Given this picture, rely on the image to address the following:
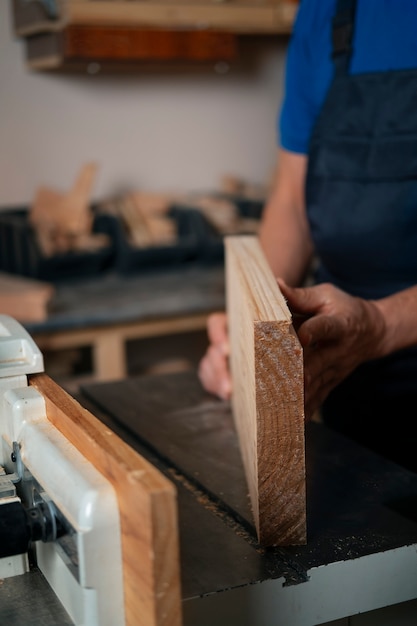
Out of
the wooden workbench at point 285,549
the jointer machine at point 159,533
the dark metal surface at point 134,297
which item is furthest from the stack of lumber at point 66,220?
the jointer machine at point 159,533

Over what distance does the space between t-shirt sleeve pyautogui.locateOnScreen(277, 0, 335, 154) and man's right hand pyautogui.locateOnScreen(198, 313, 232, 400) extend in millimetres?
432

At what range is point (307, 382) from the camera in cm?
96

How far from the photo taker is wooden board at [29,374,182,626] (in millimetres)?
591

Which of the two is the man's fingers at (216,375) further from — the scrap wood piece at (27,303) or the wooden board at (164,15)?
the wooden board at (164,15)

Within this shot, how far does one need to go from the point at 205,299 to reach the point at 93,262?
1.38 feet

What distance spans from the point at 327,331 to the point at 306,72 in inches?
29.6

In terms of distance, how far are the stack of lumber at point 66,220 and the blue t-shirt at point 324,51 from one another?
3.28 ft

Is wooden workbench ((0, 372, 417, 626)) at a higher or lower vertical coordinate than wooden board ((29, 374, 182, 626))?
lower

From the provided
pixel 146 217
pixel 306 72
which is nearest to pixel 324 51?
pixel 306 72

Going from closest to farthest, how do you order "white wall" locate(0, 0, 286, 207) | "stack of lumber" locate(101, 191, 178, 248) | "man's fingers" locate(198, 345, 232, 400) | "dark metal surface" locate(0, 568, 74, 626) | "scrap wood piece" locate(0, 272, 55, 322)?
"dark metal surface" locate(0, 568, 74, 626)
"man's fingers" locate(198, 345, 232, 400)
"scrap wood piece" locate(0, 272, 55, 322)
"stack of lumber" locate(101, 191, 178, 248)
"white wall" locate(0, 0, 286, 207)

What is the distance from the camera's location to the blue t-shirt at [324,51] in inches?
53.4

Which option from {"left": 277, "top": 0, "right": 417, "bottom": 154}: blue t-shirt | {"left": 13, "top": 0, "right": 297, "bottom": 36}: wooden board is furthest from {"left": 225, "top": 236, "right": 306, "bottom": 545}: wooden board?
{"left": 13, "top": 0, "right": 297, "bottom": 36}: wooden board

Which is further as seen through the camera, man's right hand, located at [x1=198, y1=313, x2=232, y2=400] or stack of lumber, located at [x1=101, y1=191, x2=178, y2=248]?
stack of lumber, located at [x1=101, y1=191, x2=178, y2=248]

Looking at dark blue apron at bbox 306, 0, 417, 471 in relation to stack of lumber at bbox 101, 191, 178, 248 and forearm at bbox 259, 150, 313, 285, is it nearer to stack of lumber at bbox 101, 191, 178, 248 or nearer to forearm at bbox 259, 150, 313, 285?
forearm at bbox 259, 150, 313, 285
